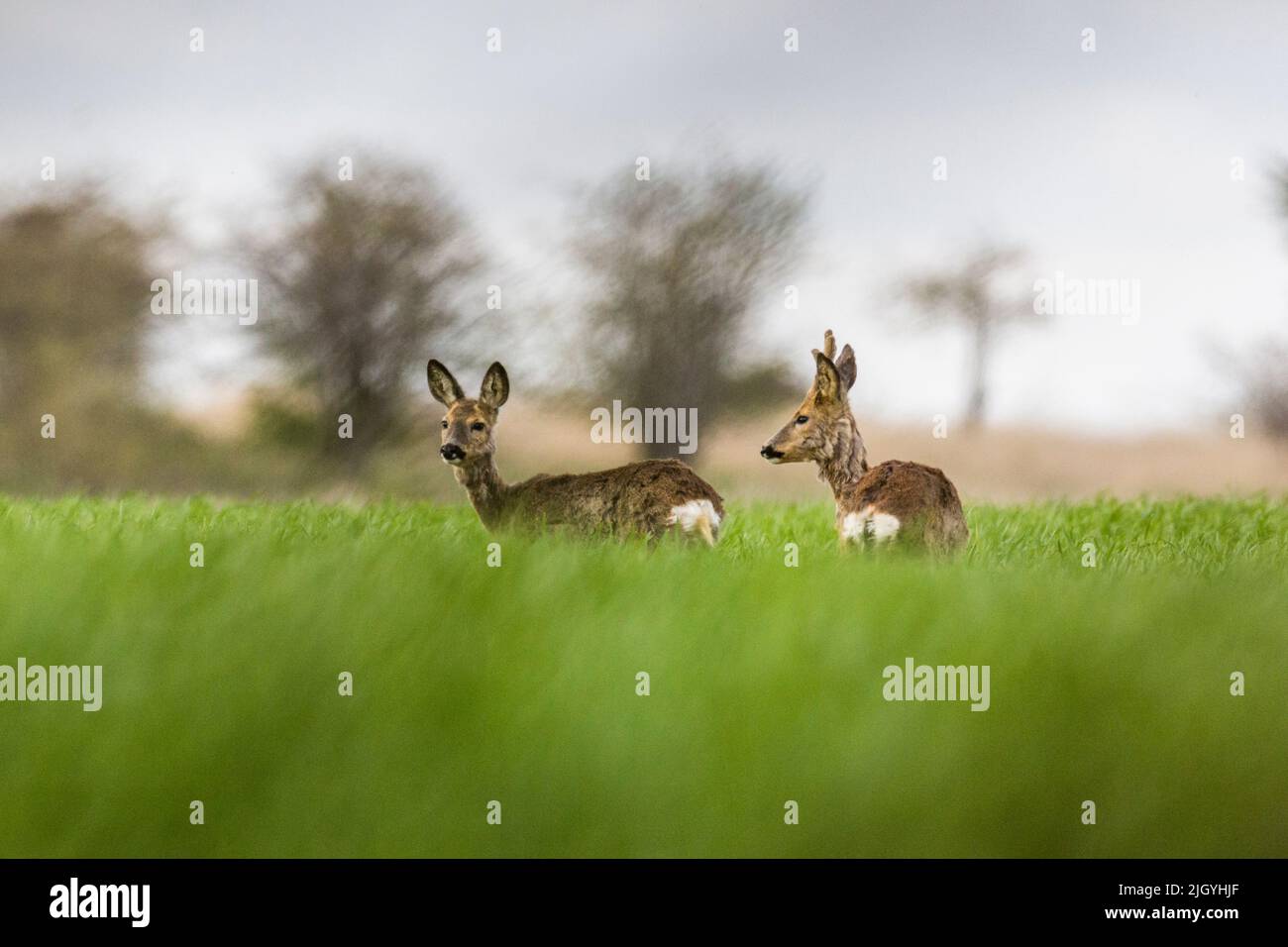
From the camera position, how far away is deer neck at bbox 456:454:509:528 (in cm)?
950

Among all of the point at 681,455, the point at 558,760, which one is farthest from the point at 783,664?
the point at 681,455

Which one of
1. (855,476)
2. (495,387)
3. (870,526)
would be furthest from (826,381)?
(495,387)

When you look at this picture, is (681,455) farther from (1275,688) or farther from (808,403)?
(1275,688)

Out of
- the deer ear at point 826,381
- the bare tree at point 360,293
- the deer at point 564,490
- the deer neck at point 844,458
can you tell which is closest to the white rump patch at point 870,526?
the deer neck at point 844,458

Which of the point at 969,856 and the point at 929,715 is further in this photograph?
the point at 929,715

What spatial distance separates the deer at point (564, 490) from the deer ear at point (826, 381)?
115 centimetres

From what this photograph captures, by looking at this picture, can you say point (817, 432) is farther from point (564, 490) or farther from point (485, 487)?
point (485, 487)

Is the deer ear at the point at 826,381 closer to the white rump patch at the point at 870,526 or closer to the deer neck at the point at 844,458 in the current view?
the deer neck at the point at 844,458

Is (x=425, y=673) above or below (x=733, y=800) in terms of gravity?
above

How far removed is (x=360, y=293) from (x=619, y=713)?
17264 mm

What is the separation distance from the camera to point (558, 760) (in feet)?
14.7

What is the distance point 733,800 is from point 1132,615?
2.81 metres

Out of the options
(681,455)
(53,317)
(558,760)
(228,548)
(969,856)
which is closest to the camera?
(969,856)

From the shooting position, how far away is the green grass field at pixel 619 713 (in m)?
4.25
